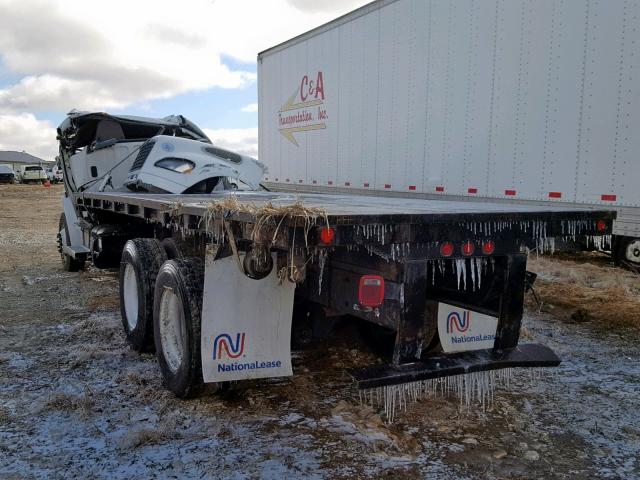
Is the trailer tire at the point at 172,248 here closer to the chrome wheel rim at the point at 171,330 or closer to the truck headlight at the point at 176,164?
the chrome wheel rim at the point at 171,330

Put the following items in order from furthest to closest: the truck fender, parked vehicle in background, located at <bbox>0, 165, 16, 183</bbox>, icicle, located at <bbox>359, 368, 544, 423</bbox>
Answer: parked vehicle in background, located at <bbox>0, 165, 16, 183</bbox>, the truck fender, icicle, located at <bbox>359, 368, 544, 423</bbox>

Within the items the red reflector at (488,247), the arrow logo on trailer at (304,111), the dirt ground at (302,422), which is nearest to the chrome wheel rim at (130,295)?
the dirt ground at (302,422)

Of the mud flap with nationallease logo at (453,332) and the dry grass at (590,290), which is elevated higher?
the mud flap with nationallease logo at (453,332)

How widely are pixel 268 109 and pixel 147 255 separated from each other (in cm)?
952

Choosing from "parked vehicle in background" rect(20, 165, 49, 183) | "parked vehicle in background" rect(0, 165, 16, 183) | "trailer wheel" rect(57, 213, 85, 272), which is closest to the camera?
"trailer wheel" rect(57, 213, 85, 272)

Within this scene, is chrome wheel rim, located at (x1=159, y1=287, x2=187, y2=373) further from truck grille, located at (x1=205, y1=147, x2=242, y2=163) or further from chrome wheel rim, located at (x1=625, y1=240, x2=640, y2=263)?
chrome wheel rim, located at (x1=625, y1=240, x2=640, y2=263)

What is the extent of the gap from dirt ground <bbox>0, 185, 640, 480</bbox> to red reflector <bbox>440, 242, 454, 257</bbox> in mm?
1117

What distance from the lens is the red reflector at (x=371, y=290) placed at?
3.15 m

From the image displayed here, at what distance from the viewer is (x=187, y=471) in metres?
3.00

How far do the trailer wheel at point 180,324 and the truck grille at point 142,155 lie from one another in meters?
3.43

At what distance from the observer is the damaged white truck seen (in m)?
2.90

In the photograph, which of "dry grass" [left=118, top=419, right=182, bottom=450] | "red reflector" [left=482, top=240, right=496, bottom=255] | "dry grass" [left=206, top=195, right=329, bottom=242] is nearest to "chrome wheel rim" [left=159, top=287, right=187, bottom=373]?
"dry grass" [left=118, top=419, right=182, bottom=450]

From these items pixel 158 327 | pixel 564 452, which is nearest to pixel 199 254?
pixel 158 327

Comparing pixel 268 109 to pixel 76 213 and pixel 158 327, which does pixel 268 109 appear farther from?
pixel 158 327
